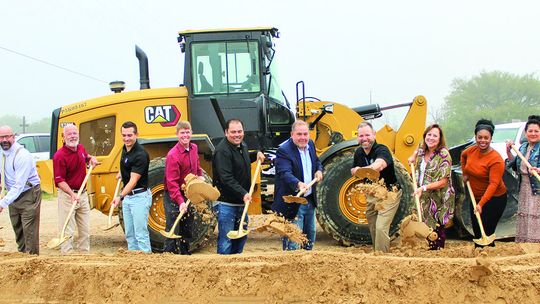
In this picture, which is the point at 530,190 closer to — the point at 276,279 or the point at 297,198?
the point at 297,198

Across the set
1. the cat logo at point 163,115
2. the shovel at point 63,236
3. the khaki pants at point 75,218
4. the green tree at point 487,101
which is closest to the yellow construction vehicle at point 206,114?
the cat logo at point 163,115

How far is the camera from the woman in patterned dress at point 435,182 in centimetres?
579

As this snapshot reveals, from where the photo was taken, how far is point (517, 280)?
4.64 meters

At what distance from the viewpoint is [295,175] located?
5.90m

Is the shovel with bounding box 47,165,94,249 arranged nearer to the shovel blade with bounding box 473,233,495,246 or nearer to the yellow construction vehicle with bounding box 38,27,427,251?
the yellow construction vehicle with bounding box 38,27,427,251

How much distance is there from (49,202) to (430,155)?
12424 mm

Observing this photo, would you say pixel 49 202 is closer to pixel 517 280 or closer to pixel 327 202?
pixel 327 202

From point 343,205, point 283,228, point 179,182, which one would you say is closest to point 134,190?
point 179,182

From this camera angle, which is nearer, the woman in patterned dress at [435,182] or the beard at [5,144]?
the woman in patterned dress at [435,182]

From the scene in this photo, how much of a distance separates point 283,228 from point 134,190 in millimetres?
1742

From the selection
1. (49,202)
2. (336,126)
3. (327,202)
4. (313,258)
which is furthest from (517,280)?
(49,202)

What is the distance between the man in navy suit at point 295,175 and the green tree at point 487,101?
34.2 meters

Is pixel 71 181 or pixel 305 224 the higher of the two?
pixel 71 181

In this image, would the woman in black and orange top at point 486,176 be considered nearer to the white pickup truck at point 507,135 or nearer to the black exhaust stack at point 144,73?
the black exhaust stack at point 144,73
